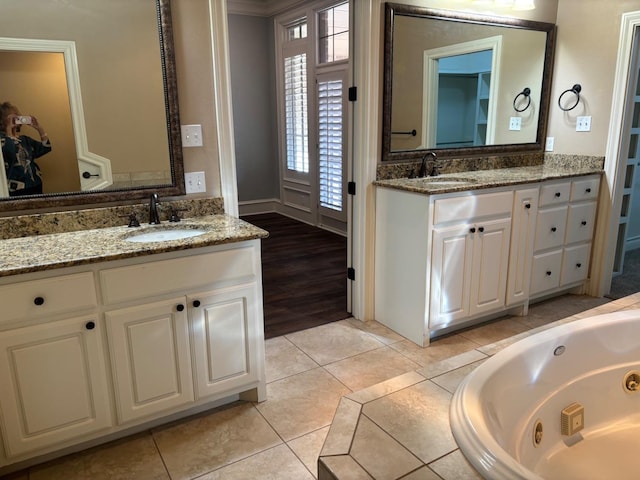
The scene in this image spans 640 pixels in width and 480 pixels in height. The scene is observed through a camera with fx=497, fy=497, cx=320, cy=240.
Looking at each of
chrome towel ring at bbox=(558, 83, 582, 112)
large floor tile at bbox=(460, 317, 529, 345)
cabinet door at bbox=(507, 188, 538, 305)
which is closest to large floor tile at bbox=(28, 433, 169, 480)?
large floor tile at bbox=(460, 317, 529, 345)

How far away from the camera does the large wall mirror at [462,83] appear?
3.07m

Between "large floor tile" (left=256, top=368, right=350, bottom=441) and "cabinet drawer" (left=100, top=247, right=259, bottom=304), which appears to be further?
"large floor tile" (left=256, top=368, right=350, bottom=441)

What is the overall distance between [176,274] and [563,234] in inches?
106

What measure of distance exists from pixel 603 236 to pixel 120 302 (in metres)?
3.35

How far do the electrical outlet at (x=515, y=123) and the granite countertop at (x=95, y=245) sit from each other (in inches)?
94.1

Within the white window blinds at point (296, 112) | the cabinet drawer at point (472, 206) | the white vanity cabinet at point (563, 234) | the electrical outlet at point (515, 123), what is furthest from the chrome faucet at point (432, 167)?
the white window blinds at point (296, 112)

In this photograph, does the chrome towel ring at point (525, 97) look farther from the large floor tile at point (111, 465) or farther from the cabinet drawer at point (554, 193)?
the large floor tile at point (111, 465)

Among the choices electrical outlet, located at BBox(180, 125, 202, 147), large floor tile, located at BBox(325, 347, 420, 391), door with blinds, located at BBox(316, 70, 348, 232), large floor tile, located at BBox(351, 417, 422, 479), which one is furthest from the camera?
door with blinds, located at BBox(316, 70, 348, 232)

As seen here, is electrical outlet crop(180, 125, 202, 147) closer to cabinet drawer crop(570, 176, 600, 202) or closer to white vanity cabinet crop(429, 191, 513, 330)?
white vanity cabinet crop(429, 191, 513, 330)

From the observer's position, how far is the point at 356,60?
295 centimetres

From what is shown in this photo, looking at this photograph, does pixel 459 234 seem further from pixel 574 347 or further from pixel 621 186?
pixel 621 186

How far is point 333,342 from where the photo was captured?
303 centimetres

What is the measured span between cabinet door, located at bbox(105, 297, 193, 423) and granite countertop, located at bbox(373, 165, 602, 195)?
1.46m

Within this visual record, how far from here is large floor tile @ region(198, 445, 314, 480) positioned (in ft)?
6.32
